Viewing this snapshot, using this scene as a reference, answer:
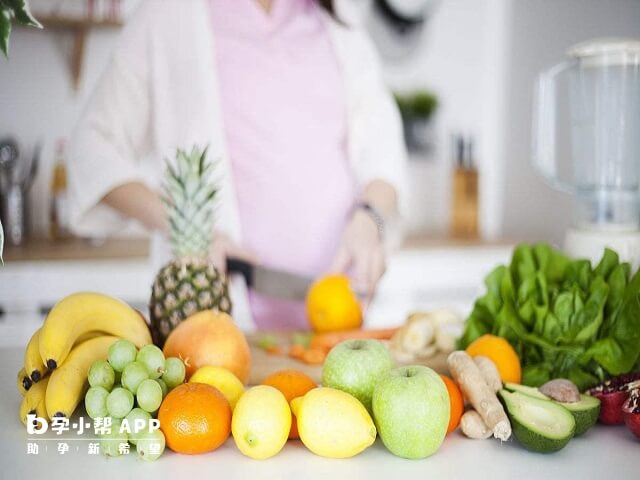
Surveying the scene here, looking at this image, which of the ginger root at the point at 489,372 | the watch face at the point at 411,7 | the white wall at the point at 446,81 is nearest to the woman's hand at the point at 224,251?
the ginger root at the point at 489,372

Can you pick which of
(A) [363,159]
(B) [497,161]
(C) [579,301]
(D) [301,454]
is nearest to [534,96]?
(B) [497,161]

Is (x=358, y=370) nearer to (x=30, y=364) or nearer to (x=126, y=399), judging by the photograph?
(x=126, y=399)

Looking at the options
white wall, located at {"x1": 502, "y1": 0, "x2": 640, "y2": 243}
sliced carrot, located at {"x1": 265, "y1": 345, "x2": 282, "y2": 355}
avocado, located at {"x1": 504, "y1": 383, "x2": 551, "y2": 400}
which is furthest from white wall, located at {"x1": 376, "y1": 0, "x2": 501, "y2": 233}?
avocado, located at {"x1": 504, "y1": 383, "x2": 551, "y2": 400}

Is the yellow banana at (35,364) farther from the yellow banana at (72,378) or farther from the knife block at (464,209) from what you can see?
the knife block at (464,209)

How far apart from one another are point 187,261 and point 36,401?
32 cm

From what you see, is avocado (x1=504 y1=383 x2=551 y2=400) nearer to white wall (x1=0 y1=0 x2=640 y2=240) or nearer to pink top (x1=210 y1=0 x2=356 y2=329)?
pink top (x1=210 y1=0 x2=356 y2=329)

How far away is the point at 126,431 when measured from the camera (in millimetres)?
711

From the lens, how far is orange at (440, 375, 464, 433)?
0.77m

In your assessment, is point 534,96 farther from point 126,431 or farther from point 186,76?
point 126,431

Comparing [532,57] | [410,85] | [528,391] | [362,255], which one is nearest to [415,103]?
[410,85]

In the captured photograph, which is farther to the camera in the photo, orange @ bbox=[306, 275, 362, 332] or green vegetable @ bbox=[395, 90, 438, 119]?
green vegetable @ bbox=[395, 90, 438, 119]

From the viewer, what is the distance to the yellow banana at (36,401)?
764mm

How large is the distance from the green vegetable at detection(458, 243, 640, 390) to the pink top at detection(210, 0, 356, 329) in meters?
0.72

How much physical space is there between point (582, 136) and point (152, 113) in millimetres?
948
